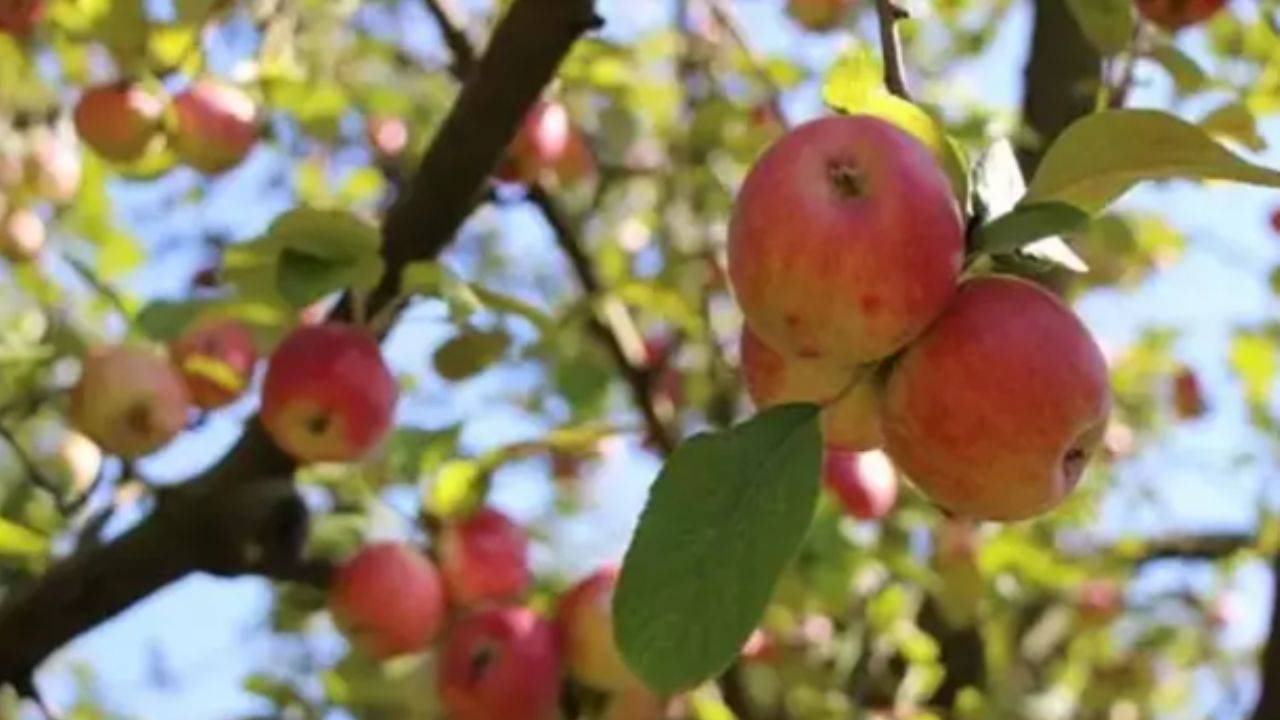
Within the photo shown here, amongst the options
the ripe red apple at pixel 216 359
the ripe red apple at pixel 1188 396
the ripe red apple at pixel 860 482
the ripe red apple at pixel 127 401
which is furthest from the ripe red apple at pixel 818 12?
the ripe red apple at pixel 1188 396

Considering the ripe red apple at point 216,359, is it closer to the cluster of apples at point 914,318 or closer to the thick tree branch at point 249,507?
the thick tree branch at point 249,507

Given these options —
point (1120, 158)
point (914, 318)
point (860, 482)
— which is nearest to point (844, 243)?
point (914, 318)

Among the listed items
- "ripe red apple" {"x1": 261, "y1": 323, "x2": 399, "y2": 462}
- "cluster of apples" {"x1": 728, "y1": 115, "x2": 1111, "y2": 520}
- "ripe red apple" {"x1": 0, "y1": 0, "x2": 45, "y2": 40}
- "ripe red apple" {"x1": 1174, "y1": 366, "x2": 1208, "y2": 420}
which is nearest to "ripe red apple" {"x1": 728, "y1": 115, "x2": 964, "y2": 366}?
"cluster of apples" {"x1": 728, "y1": 115, "x2": 1111, "y2": 520}

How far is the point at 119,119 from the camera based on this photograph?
1807 mm

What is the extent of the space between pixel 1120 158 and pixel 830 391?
16cm

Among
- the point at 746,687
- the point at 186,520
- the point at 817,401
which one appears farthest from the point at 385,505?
the point at 817,401

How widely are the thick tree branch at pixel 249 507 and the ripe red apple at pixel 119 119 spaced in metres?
0.30

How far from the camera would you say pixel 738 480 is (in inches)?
32.7

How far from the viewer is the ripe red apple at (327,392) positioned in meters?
1.40

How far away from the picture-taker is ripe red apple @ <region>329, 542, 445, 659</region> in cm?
160

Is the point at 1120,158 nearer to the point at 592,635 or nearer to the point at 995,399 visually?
the point at 995,399

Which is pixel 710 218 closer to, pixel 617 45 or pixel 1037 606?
pixel 617 45

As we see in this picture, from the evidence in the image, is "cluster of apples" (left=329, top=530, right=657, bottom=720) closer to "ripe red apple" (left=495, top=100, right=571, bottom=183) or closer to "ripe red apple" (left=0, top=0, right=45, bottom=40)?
"ripe red apple" (left=495, top=100, right=571, bottom=183)

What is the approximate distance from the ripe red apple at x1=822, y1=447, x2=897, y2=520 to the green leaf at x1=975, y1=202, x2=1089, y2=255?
3.27ft
